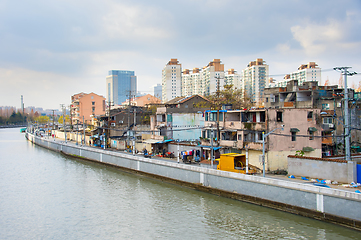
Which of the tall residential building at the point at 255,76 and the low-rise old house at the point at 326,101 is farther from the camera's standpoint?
the tall residential building at the point at 255,76

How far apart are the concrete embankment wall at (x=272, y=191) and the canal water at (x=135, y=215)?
53cm

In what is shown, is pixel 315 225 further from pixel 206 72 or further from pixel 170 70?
pixel 170 70

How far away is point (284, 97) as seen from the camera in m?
45.4

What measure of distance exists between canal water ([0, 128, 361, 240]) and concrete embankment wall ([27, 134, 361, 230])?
0.53 m

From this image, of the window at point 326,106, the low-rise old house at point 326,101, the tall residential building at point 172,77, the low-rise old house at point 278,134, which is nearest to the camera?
the low-rise old house at point 278,134

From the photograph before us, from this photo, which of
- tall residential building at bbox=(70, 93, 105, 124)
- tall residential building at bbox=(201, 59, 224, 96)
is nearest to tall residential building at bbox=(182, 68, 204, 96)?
tall residential building at bbox=(201, 59, 224, 96)

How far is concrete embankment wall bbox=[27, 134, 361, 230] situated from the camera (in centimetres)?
1653

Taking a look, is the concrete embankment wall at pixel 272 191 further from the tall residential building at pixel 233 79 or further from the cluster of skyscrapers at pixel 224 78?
the tall residential building at pixel 233 79

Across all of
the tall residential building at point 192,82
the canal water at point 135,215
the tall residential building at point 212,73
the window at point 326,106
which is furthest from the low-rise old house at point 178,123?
the tall residential building at point 192,82

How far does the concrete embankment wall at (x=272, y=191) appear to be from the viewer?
54.2 feet

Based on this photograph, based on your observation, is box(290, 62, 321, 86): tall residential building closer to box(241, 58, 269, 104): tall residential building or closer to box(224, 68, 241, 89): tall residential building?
box(241, 58, 269, 104): tall residential building

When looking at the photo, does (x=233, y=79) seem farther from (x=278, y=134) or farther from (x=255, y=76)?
(x=278, y=134)

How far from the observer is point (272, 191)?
66.3 ft

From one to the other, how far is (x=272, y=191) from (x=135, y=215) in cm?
943
